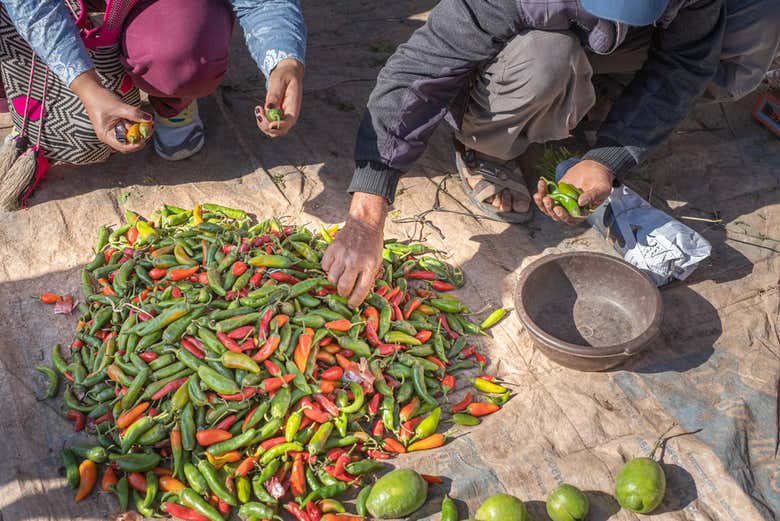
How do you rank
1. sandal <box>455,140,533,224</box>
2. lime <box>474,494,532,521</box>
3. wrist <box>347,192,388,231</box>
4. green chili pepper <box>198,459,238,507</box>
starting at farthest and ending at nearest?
sandal <box>455,140,533,224</box> < wrist <box>347,192,388,231</box> < green chili pepper <box>198,459,238,507</box> < lime <box>474,494,532,521</box>

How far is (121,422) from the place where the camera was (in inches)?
111

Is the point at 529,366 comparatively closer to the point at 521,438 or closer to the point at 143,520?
the point at 521,438

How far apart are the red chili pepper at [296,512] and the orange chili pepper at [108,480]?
655 millimetres

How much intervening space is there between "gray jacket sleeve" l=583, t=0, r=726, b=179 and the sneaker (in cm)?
225

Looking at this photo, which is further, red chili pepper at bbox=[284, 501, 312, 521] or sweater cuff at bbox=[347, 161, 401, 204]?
sweater cuff at bbox=[347, 161, 401, 204]

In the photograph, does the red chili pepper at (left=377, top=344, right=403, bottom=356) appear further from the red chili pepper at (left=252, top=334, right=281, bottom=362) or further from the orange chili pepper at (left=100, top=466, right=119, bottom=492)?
the orange chili pepper at (left=100, top=466, right=119, bottom=492)

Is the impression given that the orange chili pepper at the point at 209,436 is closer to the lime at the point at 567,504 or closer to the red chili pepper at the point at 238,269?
the red chili pepper at the point at 238,269

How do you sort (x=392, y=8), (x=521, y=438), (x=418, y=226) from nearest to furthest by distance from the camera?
(x=521, y=438)
(x=418, y=226)
(x=392, y=8)

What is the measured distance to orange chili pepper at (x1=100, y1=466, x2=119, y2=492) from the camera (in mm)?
2678

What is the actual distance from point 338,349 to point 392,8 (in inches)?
140

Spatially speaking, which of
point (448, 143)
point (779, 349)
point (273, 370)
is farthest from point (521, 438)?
point (448, 143)

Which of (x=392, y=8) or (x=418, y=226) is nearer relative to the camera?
(x=418, y=226)

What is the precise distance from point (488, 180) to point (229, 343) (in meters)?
1.84

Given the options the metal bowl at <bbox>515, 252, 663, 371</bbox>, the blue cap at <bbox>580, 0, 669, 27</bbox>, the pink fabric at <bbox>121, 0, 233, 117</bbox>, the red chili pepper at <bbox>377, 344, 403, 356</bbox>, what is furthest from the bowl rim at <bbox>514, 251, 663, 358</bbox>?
the pink fabric at <bbox>121, 0, 233, 117</bbox>
